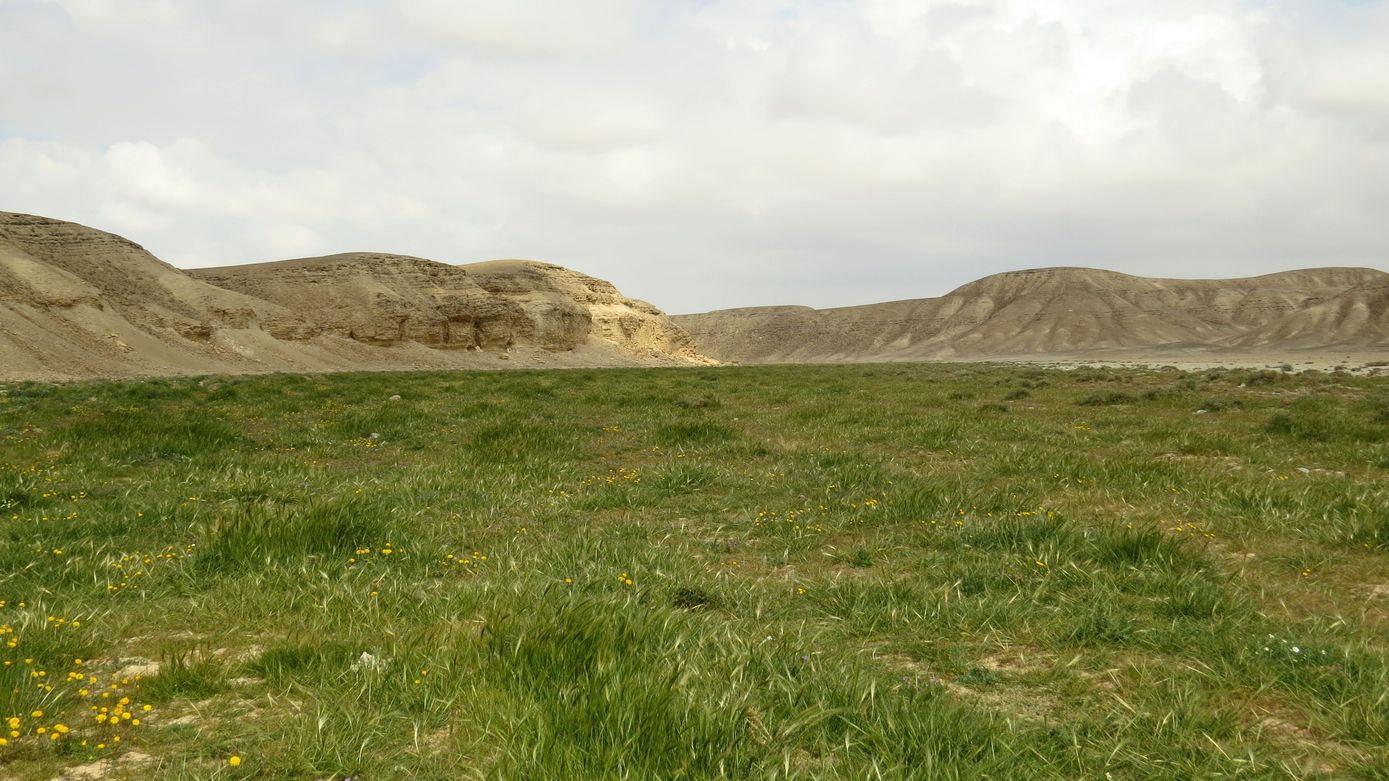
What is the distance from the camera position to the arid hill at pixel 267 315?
53.2m

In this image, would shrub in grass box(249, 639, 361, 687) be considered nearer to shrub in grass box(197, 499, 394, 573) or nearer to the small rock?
the small rock

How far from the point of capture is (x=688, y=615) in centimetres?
455

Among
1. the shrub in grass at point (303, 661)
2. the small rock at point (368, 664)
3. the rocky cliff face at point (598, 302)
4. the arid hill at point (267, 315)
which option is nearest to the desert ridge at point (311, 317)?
the arid hill at point (267, 315)

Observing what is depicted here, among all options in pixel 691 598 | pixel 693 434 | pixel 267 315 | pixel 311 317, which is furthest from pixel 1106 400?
pixel 311 317

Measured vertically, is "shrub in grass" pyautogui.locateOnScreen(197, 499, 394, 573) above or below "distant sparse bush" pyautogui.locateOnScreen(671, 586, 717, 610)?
above

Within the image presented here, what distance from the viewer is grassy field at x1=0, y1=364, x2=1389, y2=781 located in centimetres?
303

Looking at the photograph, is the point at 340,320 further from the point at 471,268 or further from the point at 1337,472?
the point at 1337,472

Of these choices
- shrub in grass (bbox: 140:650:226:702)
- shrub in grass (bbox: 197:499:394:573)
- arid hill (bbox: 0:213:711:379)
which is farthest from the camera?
arid hill (bbox: 0:213:711:379)

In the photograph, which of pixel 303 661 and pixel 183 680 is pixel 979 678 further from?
pixel 183 680

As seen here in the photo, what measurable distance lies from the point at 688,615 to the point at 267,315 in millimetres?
80175

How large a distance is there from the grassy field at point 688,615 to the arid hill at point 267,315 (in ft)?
154

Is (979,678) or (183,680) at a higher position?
(183,680)

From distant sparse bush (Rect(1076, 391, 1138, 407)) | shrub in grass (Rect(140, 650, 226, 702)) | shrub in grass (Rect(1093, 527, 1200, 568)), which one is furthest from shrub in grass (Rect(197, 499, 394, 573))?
distant sparse bush (Rect(1076, 391, 1138, 407))

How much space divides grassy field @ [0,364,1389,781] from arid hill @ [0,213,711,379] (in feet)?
154
